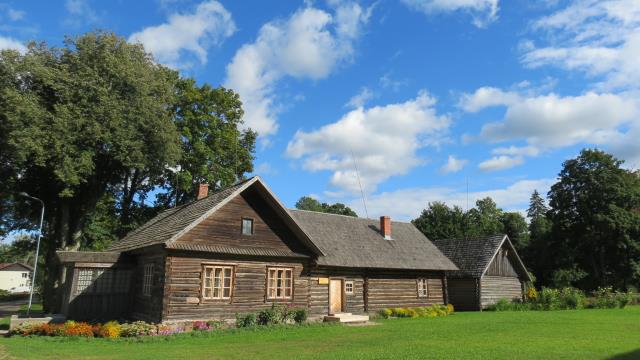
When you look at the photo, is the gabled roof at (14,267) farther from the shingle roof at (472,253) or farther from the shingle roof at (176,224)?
the shingle roof at (472,253)

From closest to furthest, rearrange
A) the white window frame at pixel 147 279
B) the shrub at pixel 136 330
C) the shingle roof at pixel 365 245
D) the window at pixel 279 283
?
the shrub at pixel 136 330
the white window frame at pixel 147 279
the window at pixel 279 283
the shingle roof at pixel 365 245

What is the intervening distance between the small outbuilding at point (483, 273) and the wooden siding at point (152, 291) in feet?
71.9

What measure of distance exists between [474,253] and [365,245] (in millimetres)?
10756

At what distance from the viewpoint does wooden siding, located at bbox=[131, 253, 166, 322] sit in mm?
20453

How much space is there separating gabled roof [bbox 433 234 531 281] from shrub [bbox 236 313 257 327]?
61.7 ft

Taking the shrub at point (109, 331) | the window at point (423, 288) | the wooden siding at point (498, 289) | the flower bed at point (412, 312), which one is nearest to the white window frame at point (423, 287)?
the window at point (423, 288)

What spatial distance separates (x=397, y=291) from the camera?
3039 centimetres

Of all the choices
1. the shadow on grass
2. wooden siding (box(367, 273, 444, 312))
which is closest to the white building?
wooden siding (box(367, 273, 444, 312))

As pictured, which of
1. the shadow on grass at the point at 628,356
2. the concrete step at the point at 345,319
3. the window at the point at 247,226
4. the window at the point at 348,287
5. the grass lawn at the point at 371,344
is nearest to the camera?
the shadow on grass at the point at 628,356

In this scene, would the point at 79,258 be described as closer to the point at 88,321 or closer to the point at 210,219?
the point at 88,321

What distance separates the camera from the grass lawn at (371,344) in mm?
12945

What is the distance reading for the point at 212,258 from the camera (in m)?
21.7

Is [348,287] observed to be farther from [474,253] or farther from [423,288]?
[474,253]

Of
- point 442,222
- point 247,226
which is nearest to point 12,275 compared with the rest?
point 442,222
